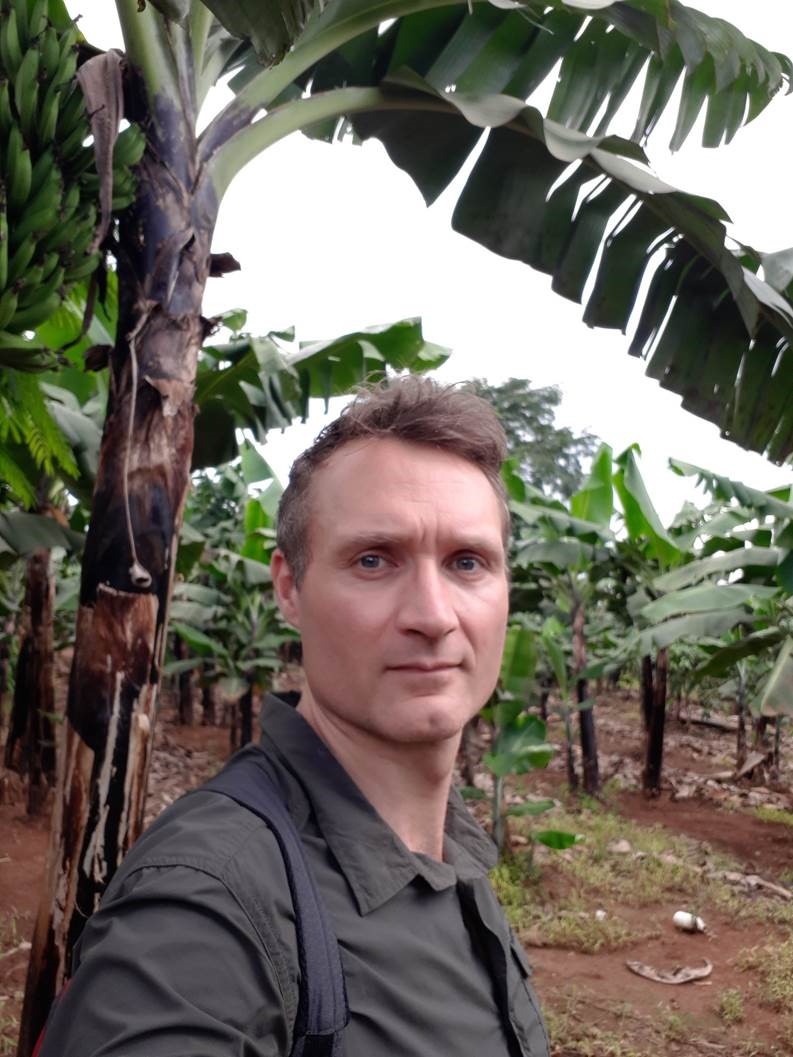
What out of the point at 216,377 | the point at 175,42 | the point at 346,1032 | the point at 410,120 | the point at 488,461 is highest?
the point at 410,120

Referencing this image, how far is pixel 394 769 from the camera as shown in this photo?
1236 mm

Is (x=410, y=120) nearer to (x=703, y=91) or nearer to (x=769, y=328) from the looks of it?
(x=703, y=91)

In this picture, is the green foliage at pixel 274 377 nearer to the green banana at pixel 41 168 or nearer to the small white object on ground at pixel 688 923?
the green banana at pixel 41 168

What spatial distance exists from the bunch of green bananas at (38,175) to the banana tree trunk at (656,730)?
6420 mm

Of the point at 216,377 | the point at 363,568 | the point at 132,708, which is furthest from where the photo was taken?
the point at 216,377

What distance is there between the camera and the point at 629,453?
21.3ft

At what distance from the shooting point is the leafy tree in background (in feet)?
81.0

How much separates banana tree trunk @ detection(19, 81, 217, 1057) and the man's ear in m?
0.92

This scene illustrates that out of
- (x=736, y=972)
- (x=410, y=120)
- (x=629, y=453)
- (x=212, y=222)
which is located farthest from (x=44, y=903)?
(x=629, y=453)

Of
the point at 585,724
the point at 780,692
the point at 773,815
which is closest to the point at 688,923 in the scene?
the point at 780,692

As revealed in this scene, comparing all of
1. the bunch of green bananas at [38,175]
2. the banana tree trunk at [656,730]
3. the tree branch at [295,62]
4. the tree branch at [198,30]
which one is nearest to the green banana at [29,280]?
the bunch of green bananas at [38,175]

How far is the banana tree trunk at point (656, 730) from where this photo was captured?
24.8 feet

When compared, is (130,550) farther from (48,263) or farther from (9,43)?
(9,43)

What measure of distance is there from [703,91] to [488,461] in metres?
2.54
